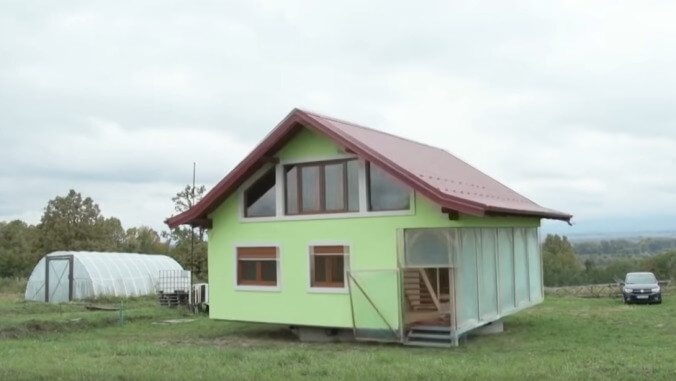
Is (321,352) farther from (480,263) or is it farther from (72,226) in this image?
(72,226)

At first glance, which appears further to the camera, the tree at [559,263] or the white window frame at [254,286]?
the tree at [559,263]

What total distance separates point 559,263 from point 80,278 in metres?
34.1

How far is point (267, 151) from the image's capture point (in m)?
17.3

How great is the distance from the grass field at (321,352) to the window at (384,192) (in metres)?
3.28

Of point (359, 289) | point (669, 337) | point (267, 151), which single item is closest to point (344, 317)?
point (359, 289)

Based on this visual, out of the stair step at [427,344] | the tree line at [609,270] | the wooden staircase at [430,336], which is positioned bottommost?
the stair step at [427,344]

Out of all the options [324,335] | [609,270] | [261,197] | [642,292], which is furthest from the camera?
[609,270]

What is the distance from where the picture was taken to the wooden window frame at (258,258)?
57.9 feet

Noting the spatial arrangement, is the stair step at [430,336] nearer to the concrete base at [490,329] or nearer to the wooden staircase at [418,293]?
the wooden staircase at [418,293]

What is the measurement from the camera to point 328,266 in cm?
1691

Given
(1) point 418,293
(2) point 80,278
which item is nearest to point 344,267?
(1) point 418,293

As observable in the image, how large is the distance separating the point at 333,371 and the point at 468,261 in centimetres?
680

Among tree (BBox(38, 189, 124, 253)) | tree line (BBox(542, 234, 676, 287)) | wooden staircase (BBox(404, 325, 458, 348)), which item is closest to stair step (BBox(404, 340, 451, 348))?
wooden staircase (BBox(404, 325, 458, 348))

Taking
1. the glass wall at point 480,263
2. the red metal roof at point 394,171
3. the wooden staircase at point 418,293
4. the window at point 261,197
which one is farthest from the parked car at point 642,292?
the window at point 261,197
